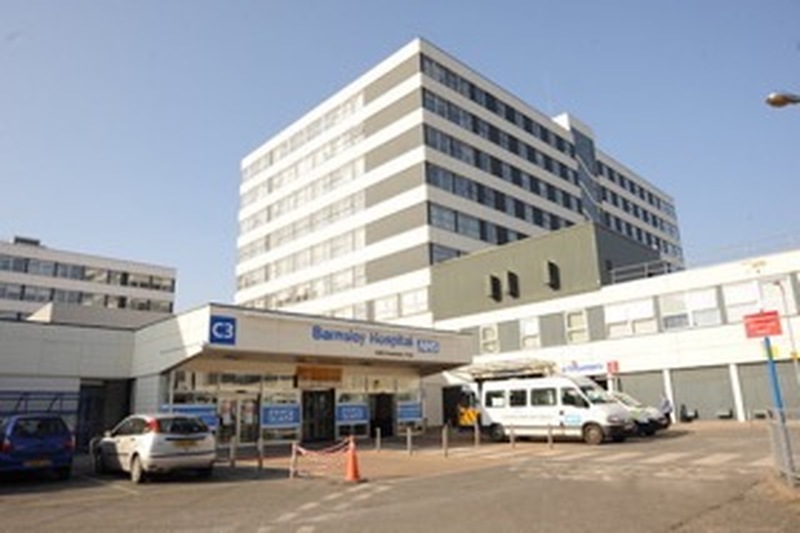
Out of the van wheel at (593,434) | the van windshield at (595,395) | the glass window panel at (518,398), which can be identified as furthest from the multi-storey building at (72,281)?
the van wheel at (593,434)

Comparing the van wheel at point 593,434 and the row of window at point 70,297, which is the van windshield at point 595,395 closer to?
the van wheel at point 593,434

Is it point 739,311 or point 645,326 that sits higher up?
point 739,311

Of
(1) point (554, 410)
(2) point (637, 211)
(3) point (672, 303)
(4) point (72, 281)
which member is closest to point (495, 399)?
(1) point (554, 410)

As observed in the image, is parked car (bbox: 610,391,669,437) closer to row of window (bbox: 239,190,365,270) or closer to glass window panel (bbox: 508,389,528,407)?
glass window panel (bbox: 508,389,528,407)

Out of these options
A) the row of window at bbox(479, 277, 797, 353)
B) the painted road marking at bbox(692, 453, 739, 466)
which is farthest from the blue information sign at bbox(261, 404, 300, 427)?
the row of window at bbox(479, 277, 797, 353)

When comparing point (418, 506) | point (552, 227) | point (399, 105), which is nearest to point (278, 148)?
point (399, 105)

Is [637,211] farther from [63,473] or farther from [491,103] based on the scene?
[63,473]

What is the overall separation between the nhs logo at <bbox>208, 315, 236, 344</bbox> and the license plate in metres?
6.06

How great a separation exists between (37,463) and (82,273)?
64606 millimetres

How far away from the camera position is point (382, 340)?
83.8 feet

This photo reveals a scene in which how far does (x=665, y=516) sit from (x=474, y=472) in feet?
22.9

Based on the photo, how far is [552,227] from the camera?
5544 centimetres

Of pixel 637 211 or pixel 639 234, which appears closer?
pixel 639 234

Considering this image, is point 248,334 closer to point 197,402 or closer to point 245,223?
point 197,402
